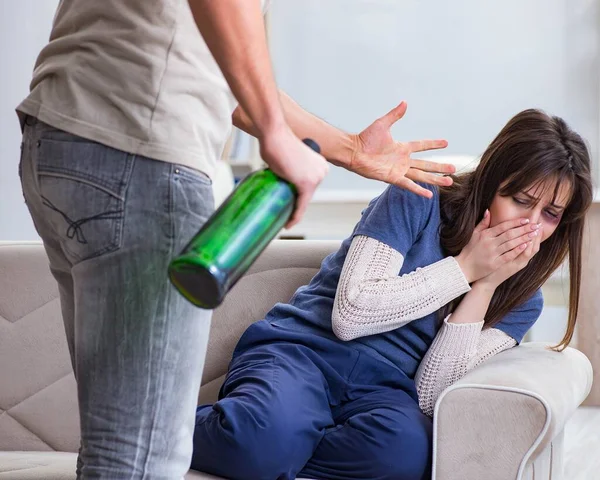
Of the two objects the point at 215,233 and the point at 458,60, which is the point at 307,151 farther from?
the point at 458,60

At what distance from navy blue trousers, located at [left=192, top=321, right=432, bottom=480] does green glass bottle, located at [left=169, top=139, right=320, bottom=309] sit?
0.74 metres

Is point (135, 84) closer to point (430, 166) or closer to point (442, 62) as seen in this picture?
point (430, 166)

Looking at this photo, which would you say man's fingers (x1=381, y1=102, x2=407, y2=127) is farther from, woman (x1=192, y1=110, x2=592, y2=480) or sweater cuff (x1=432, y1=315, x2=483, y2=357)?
sweater cuff (x1=432, y1=315, x2=483, y2=357)

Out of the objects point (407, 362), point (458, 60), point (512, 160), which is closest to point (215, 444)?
point (407, 362)

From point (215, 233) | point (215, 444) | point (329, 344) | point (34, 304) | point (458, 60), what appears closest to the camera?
point (215, 233)

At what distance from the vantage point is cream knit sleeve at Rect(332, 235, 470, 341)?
1.69 m

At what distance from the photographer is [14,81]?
3.58 meters

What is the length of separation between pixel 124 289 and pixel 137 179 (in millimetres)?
101

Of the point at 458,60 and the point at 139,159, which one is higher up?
the point at 139,159

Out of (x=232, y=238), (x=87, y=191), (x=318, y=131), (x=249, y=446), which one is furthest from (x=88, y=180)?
(x=249, y=446)

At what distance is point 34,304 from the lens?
199 centimetres

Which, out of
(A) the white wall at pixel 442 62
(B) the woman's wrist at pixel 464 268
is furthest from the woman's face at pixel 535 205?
(A) the white wall at pixel 442 62

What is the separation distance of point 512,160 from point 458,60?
2346mm

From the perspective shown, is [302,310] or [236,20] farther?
[302,310]
